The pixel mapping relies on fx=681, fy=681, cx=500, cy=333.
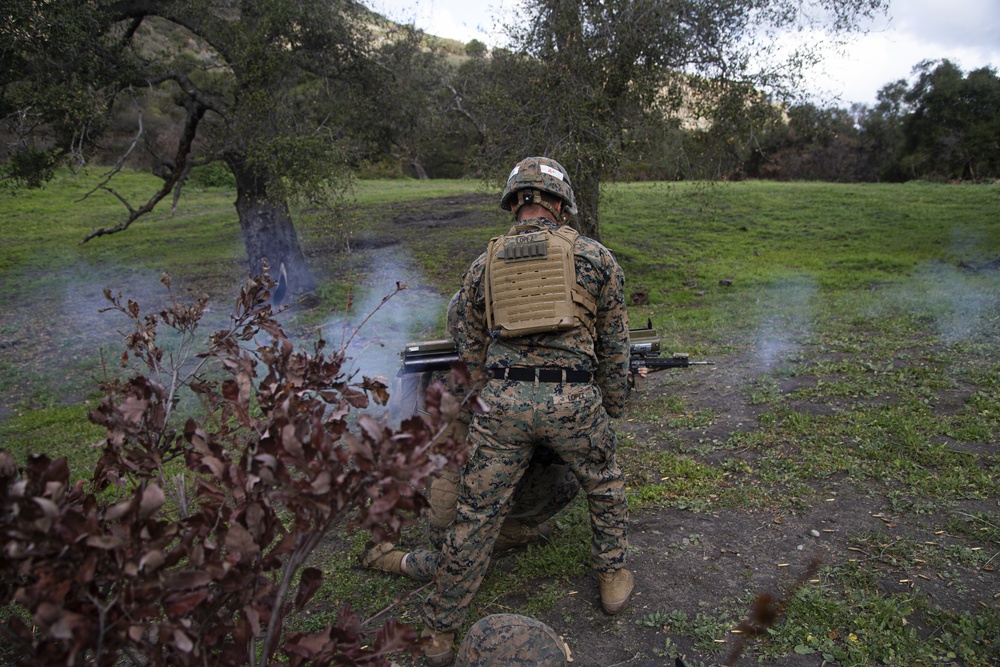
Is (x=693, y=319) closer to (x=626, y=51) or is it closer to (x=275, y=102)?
(x=626, y=51)

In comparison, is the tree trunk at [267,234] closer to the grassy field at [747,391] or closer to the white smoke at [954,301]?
the grassy field at [747,391]

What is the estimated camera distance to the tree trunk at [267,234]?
38.0 ft

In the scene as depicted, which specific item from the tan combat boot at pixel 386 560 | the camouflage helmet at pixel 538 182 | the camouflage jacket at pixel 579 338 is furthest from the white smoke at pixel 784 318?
the tan combat boot at pixel 386 560

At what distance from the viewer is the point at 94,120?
369 inches

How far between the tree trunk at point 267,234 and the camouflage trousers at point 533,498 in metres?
8.06

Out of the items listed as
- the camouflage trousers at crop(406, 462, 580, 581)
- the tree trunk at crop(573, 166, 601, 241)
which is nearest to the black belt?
the camouflage trousers at crop(406, 462, 580, 581)

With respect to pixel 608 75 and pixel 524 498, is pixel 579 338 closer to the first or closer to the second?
pixel 524 498

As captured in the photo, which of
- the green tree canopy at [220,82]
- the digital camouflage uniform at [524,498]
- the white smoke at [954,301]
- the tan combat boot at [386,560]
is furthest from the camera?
the green tree canopy at [220,82]

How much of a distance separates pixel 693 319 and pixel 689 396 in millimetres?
3858

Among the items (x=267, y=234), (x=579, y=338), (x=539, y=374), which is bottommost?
(x=267, y=234)

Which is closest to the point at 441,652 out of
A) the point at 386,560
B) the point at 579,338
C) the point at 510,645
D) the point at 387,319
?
the point at 510,645

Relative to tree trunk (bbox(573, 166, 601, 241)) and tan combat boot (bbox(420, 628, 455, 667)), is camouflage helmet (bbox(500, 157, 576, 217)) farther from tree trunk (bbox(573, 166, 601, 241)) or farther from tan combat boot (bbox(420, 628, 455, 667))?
tree trunk (bbox(573, 166, 601, 241))

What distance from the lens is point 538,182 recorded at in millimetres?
3686

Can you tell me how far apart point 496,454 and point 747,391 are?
4184 mm
